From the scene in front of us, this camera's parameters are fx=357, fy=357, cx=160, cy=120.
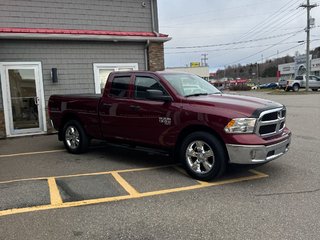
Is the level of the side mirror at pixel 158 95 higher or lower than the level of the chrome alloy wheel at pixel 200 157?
higher

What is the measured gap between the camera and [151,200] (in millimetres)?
5129

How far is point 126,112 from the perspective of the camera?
23.3ft

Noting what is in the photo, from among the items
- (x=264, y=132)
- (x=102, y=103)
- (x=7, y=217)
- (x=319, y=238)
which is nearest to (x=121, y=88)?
(x=102, y=103)

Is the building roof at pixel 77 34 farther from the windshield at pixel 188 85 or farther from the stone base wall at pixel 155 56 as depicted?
the windshield at pixel 188 85

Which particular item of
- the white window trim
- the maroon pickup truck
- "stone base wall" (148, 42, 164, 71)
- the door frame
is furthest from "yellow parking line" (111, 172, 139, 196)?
"stone base wall" (148, 42, 164, 71)

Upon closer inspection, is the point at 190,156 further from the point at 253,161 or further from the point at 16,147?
the point at 16,147

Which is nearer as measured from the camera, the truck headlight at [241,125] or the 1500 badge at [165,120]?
the truck headlight at [241,125]

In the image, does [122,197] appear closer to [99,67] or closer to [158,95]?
[158,95]

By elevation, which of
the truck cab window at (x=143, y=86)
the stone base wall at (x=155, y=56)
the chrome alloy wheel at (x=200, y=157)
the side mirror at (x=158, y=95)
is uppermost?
the stone base wall at (x=155, y=56)

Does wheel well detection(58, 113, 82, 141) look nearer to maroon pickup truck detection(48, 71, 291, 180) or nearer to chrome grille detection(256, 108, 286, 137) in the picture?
maroon pickup truck detection(48, 71, 291, 180)

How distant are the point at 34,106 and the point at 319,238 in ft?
32.3

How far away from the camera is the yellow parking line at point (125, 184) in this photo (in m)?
5.51

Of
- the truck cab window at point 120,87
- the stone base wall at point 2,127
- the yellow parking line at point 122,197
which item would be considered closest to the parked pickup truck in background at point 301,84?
the stone base wall at point 2,127

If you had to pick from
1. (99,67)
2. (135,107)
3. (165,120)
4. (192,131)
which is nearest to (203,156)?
(192,131)
